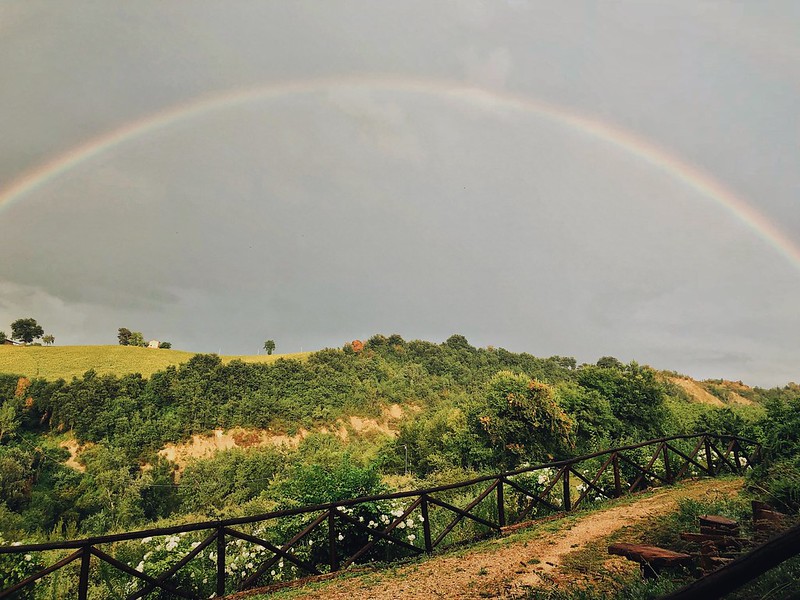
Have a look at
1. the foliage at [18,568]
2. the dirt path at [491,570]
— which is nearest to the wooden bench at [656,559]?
the dirt path at [491,570]

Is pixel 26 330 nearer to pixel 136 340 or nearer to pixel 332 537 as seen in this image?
pixel 136 340

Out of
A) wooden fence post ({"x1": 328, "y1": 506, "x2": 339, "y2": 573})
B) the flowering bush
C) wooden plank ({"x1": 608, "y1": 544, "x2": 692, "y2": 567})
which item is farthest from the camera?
the flowering bush

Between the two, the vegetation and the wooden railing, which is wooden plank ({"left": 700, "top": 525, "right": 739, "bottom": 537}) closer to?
the vegetation

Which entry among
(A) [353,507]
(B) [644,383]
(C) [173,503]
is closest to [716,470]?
(A) [353,507]

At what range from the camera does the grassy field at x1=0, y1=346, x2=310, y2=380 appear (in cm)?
6788

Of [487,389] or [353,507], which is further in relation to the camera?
[487,389]

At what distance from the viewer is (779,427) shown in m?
10.3

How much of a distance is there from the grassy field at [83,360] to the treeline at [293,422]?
6880 millimetres

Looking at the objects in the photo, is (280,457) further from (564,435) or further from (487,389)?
(564,435)

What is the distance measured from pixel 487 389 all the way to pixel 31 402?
60507mm

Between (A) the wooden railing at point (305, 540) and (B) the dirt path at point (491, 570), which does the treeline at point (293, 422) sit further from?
(B) the dirt path at point (491, 570)

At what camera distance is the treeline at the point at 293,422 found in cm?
2850

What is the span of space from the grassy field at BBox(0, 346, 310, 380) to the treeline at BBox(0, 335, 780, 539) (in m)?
6.88

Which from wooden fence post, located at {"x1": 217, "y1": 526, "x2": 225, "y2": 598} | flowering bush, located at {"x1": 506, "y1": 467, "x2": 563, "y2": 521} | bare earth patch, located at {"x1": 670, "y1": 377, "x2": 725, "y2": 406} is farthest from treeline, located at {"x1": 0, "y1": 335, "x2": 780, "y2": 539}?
bare earth patch, located at {"x1": 670, "y1": 377, "x2": 725, "y2": 406}
